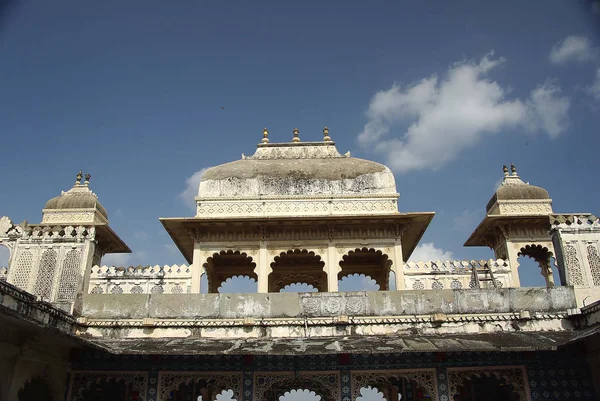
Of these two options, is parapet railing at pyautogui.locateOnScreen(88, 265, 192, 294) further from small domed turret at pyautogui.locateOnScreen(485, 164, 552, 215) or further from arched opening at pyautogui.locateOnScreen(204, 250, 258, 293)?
small domed turret at pyautogui.locateOnScreen(485, 164, 552, 215)

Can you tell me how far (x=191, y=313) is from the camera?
38.8 feet

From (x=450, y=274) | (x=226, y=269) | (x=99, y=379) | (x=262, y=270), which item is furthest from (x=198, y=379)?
(x=450, y=274)

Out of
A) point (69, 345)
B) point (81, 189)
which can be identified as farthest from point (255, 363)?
point (81, 189)

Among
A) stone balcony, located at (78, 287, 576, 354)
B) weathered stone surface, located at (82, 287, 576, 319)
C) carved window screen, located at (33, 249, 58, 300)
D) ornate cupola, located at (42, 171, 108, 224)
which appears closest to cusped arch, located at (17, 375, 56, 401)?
stone balcony, located at (78, 287, 576, 354)

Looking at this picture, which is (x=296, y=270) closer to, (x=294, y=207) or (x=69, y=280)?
(x=294, y=207)

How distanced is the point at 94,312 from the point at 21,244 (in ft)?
11.3

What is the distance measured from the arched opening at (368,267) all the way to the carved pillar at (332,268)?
1.68 metres

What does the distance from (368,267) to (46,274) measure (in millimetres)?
11662

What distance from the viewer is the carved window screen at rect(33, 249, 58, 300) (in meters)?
13.2

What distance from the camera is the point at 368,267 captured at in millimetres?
21125

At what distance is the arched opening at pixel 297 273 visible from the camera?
20797 millimetres

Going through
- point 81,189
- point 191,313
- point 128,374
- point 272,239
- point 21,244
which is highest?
point 81,189

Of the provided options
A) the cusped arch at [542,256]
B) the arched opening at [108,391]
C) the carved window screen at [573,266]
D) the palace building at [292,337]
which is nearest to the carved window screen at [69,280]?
the palace building at [292,337]

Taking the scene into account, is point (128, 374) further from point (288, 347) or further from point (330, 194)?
point (330, 194)
